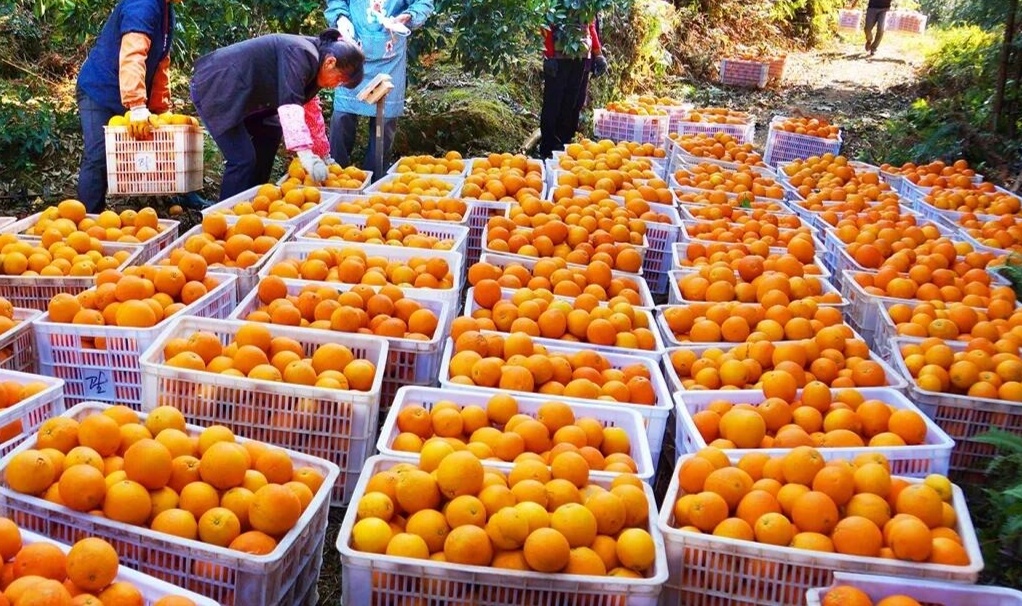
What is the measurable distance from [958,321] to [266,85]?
395 cm

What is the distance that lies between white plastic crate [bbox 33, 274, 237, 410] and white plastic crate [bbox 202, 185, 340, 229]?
1.45 metres

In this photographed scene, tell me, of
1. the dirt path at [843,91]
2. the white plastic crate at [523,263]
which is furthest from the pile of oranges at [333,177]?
the dirt path at [843,91]

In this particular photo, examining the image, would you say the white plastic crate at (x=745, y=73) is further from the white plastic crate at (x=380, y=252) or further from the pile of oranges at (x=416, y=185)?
the white plastic crate at (x=380, y=252)

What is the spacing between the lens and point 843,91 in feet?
49.8

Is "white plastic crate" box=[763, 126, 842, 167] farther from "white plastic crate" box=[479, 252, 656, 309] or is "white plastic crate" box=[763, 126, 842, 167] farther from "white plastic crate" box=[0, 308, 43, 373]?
"white plastic crate" box=[0, 308, 43, 373]

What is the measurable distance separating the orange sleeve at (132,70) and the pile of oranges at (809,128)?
5.40 metres

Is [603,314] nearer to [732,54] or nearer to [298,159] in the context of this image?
[298,159]

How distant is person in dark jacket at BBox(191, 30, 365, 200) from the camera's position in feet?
16.5

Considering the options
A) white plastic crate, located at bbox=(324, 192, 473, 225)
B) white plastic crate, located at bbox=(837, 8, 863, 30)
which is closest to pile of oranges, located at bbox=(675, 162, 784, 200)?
white plastic crate, located at bbox=(324, 192, 473, 225)

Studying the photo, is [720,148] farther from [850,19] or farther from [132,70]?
[850,19]

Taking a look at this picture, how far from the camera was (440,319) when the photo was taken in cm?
361

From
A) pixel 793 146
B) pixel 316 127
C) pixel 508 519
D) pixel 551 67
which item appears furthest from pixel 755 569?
pixel 551 67

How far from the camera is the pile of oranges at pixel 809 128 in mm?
7758

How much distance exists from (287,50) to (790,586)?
401 centimetres
